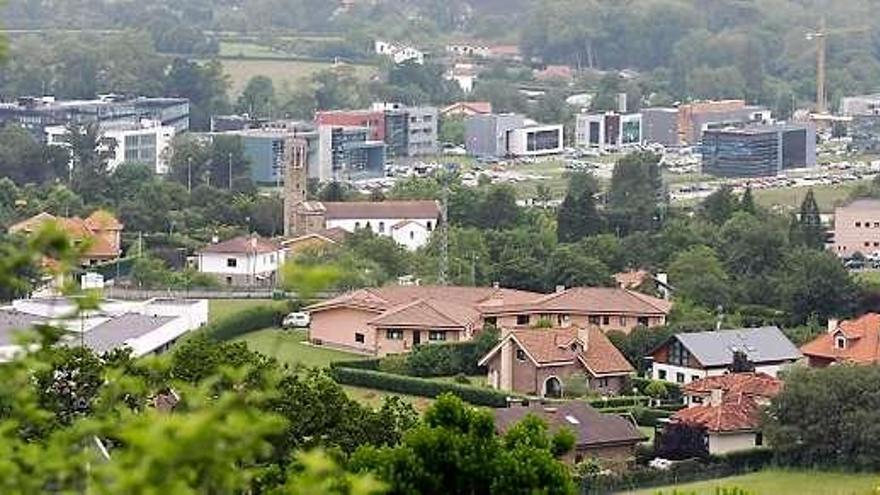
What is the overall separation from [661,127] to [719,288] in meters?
24.9

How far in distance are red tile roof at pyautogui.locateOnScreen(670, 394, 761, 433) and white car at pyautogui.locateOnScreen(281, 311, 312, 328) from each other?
581 cm

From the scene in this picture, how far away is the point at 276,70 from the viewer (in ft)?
178

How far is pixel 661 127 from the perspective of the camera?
48.1 m

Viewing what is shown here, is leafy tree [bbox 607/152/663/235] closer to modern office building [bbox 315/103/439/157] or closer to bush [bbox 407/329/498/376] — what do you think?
modern office building [bbox 315/103/439/157]

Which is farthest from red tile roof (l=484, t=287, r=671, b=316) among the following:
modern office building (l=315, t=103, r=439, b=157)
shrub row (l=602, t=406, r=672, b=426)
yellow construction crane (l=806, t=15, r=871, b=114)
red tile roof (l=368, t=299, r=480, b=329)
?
yellow construction crane (l=806, t=15, r=871, b=114)

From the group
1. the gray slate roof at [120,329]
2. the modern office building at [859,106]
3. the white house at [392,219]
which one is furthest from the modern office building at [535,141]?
the gray slate roof at [120,329]

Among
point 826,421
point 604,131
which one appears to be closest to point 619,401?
point 826,421

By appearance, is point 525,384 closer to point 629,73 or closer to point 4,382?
point 4,382

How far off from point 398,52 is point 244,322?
3541cm

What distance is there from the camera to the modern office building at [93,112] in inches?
1622

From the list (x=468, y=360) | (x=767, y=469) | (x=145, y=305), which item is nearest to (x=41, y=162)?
(x=145, y=305)

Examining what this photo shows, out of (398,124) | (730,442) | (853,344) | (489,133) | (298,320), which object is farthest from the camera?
(489,133)

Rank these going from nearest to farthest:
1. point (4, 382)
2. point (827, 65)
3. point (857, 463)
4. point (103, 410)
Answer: point (4, 382)
point (103, 410)
point (857, 463)
point (827, 65)

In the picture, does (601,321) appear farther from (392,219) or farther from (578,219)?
(392,219)
